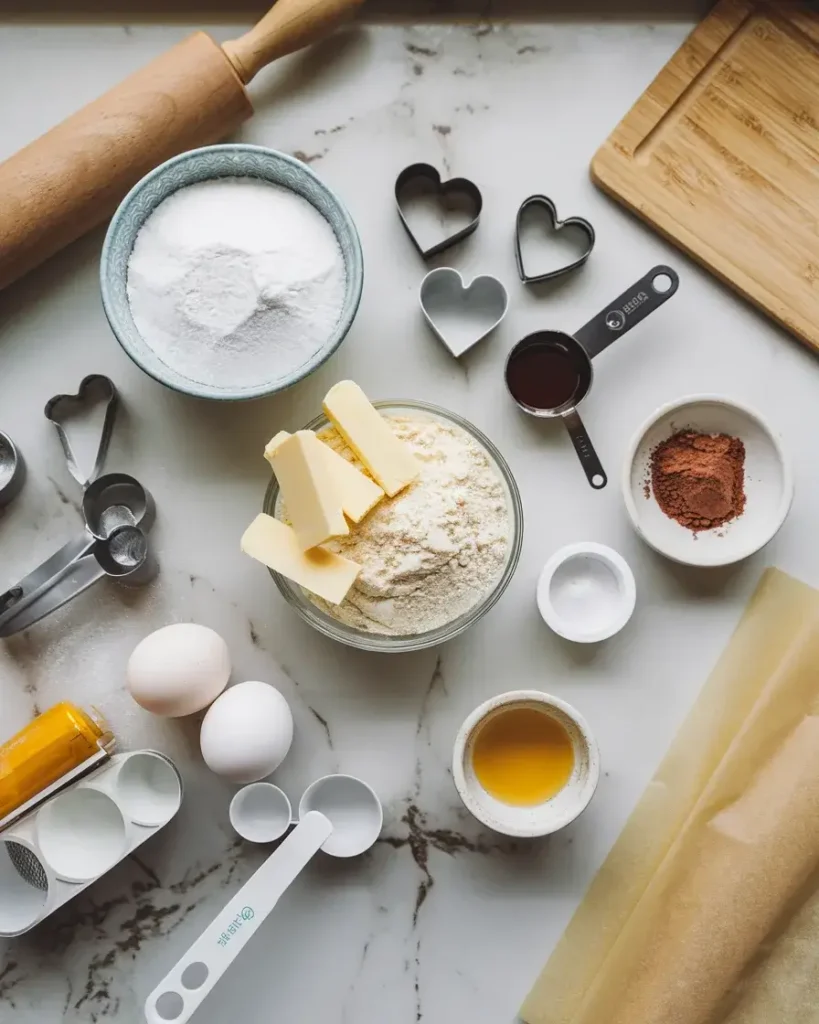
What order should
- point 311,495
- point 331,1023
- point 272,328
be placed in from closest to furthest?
point 311,495 < point 272,328 < point 331,1023

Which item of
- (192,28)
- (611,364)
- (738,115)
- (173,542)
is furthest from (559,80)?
(173,542)

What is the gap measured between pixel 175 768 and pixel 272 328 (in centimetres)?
70

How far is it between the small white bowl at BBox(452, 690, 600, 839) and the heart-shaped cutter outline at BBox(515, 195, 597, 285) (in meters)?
0.69

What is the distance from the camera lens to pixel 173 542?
1.50m

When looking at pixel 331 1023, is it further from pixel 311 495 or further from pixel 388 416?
pixel 388 416

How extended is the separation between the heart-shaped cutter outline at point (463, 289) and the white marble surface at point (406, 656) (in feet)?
0.10

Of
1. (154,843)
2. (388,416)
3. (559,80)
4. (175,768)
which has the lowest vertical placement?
(154,843)

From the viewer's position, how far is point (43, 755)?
1.33 m

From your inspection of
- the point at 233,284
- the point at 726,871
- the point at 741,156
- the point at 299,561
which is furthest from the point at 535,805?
the point at 741,156

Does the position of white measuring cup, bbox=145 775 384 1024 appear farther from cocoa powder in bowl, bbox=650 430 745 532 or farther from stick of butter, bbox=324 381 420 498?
cocoa powder in bowl, bbox=650 430 745 532

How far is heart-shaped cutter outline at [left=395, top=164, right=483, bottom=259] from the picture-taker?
148cm

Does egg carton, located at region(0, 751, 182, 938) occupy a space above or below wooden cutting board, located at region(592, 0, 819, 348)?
below

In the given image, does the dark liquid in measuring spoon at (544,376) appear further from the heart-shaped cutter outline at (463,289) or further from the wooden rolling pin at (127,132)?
the wooden rolling pin at (127,132)

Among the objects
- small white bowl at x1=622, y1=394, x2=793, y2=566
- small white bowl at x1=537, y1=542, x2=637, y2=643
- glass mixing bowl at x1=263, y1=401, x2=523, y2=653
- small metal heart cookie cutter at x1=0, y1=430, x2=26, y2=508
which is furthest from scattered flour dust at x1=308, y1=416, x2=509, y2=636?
small metal heart cookie cutter at x1=0, y1=430, x2=26, y2=508
